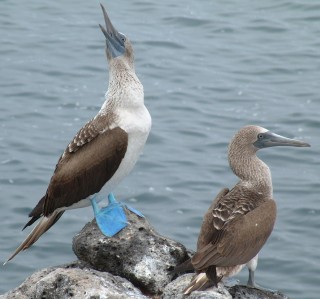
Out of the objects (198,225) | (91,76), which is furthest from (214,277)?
(91,76)

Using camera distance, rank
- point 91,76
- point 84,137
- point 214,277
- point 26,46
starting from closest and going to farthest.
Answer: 1. point 214,277
2. point 84,137
3. point 91,76
4. point 26,46

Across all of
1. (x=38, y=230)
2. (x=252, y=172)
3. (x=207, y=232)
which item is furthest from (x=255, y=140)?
(x=38, y=230)

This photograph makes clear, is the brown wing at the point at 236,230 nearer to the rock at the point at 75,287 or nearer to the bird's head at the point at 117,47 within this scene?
the rock at the point at 75,287

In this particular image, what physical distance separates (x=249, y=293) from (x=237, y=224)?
0.60 meters

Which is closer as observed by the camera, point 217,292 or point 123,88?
point 217,292

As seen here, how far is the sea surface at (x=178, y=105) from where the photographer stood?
626 inches

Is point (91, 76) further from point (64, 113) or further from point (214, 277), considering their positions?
point (214, 277)

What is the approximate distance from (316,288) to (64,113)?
23.4 feet

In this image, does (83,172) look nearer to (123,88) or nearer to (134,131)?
(134,131)

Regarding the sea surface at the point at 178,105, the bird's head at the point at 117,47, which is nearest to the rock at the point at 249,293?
the bird's head at the point at 117,47

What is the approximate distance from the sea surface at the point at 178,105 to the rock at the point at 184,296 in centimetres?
528

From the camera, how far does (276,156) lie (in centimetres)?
1845

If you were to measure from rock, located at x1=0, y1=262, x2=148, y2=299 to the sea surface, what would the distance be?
5.65 m

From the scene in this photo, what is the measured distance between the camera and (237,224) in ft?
31.3
